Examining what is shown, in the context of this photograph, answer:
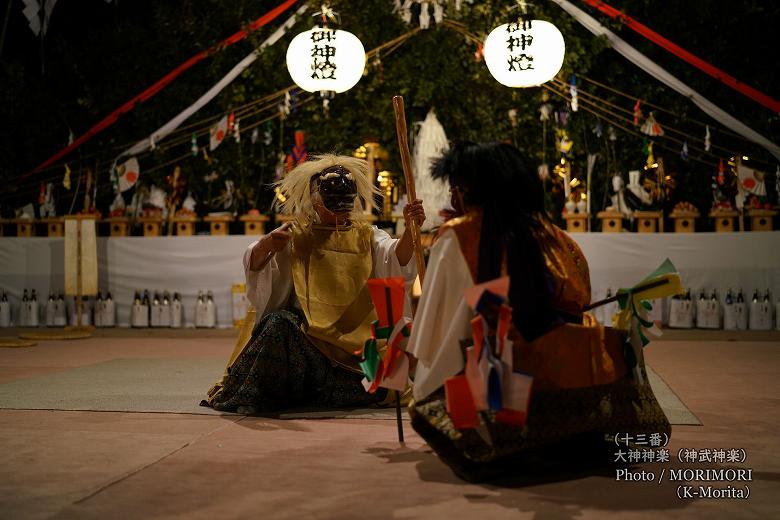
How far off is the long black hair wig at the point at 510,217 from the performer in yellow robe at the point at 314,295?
1.05 m

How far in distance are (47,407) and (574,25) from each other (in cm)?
674

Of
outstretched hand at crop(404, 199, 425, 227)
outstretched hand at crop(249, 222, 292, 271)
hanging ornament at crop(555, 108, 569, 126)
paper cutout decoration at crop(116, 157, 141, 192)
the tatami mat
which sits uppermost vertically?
hanging ornament at crop(555, 108, 569, 126)

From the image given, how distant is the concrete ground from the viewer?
2258 mm

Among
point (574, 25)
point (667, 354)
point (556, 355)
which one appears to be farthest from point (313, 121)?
point (556, 355)

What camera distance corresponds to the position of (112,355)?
6.09m

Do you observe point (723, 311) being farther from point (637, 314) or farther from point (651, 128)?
point (637, 314)

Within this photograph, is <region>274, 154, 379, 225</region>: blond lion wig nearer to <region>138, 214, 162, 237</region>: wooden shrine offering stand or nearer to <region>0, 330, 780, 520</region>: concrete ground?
<region>0, 330, 780, 520</region>: concrete ground

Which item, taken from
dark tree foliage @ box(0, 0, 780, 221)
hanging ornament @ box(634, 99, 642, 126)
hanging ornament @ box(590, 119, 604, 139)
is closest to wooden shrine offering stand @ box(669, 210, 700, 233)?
dark tree foliage @ box(0, 0, 780, 221)

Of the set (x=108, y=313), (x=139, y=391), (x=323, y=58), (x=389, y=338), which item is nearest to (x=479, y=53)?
(x=323, y=58)

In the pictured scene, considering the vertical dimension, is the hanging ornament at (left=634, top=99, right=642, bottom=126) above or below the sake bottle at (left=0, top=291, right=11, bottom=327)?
above

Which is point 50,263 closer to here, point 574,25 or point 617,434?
point 574,25

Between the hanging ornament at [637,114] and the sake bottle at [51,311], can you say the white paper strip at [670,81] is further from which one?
the sake bottle at [51,311]

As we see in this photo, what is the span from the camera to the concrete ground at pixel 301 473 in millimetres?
2258

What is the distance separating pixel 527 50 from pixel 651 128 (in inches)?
73.8
